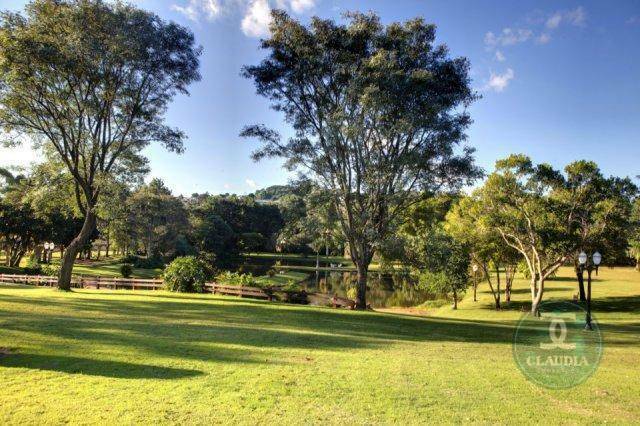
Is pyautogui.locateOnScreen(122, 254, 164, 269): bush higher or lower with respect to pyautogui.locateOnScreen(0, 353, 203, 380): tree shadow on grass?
higher

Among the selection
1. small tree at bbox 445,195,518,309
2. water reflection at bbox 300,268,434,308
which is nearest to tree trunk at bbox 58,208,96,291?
water reflection at bbox 300,268,434,308

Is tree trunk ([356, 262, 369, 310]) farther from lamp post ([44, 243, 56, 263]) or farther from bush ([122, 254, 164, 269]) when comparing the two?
bush ([122, 254, 164, 269])

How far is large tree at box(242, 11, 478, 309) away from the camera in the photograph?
20.4 meters

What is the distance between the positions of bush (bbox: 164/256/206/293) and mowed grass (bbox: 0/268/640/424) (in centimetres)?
1141

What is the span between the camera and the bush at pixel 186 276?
27312mm

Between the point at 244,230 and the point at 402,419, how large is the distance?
3677 inches

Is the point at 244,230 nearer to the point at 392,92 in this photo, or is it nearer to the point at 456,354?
the point at 392,92

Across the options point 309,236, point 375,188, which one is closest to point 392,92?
point 375,188

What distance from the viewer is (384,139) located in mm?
22422

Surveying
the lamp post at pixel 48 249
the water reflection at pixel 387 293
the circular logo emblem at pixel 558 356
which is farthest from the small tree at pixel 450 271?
the lamp post at pixel 48 249

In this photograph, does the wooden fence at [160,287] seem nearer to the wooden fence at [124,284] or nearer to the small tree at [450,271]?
the wooden fence at [124,284]

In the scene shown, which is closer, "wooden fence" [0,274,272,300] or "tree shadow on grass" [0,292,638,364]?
"tree shadow on grass" [0,292,638,364]

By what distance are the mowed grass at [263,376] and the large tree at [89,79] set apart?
11.9 m

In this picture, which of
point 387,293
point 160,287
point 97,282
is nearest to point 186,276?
point 160,287
